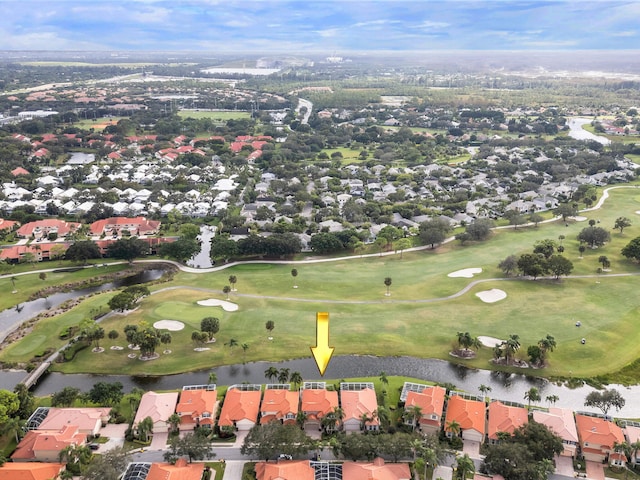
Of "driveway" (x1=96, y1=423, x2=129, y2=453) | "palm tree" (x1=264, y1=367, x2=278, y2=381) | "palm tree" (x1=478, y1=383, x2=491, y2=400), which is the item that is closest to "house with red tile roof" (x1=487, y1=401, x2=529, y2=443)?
"palm tree" (x1=478, y1=383, x2=491, y2=400)

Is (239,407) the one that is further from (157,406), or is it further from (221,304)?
(221,304)

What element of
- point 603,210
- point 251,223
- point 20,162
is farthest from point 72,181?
point 603,210

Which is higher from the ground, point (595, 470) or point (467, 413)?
point (467, 413)

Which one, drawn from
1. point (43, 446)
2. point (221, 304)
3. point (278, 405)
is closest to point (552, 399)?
point (278, 405)

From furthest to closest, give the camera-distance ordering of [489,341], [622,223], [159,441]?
1. [622,223]
2. [489,341]
3. [159,441]

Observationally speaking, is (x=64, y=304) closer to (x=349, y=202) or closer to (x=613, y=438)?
(x=349, y=202)

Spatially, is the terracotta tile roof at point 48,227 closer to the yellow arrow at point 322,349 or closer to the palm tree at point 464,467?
the yellow arrow at point 322,349

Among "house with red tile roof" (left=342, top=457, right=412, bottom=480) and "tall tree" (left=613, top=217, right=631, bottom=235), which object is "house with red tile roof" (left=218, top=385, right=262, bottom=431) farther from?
"tall tree" (left=613, top=217, right=631, bottom=235)
